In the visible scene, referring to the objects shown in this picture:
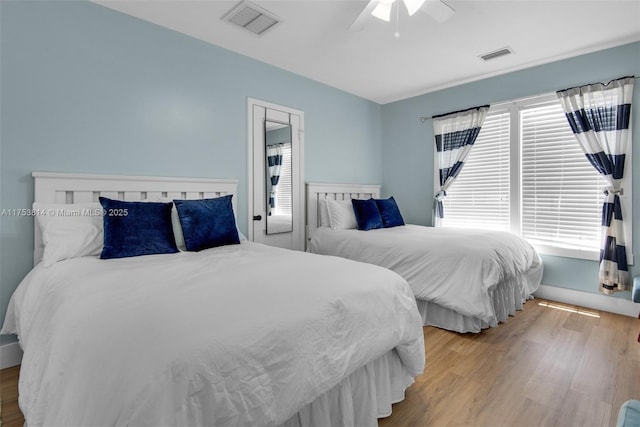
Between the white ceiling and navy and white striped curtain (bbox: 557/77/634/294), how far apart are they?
0.48 meters

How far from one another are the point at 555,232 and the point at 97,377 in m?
3.96

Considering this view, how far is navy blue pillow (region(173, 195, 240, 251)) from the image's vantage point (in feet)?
7.26

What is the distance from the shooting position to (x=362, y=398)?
141 centimetres

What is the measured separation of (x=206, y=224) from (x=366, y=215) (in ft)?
6.07

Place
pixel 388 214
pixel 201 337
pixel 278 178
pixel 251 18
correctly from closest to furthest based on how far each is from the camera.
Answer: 1. pixel 201 337
2. pixel 251 18
3. pixel 278 178
4. pixel 388 214

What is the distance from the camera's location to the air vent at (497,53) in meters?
3.02

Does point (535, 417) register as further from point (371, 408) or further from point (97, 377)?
point (97, 377)

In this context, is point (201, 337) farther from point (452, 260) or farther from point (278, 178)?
point (278, 178)

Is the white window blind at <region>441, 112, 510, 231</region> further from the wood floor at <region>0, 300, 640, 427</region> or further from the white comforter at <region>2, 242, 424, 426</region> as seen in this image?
the white comforter at <region>2, 242, 424, 426</region>

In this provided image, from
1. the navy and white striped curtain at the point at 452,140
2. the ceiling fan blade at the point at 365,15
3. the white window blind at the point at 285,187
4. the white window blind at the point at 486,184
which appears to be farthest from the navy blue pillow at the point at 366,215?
the ceiling fan blade at the point at 365,15

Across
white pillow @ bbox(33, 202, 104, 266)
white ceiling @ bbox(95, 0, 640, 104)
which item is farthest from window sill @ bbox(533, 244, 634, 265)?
white pillow @ bbox(33, 202, 104, 266)

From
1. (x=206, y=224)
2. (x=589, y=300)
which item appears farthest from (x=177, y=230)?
(x=589, y=300)

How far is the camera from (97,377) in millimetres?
799

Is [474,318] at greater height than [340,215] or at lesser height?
lesser
